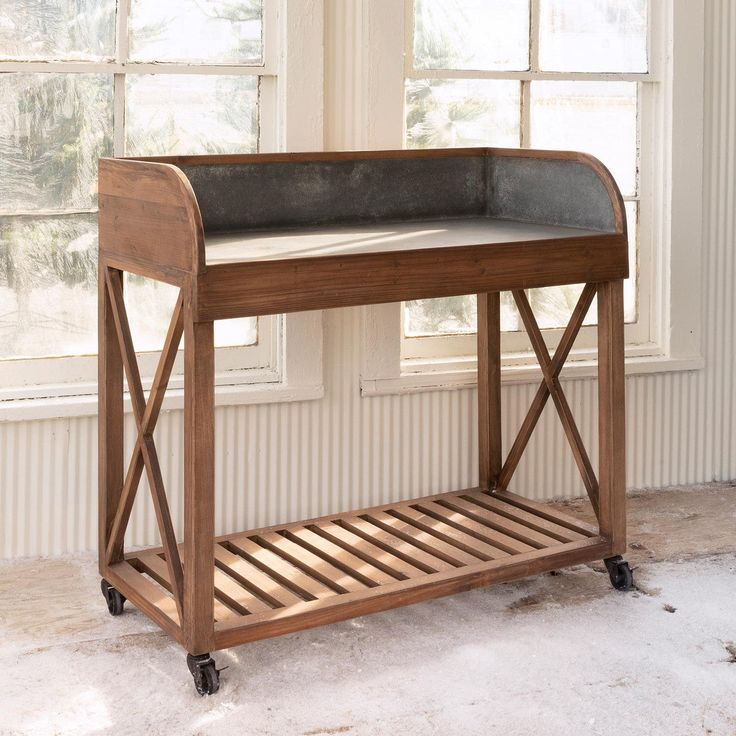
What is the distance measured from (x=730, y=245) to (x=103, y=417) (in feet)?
7.45

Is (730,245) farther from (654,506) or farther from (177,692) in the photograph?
(177,692)

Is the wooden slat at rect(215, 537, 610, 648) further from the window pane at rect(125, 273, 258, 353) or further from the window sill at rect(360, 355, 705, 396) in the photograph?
the window pane at rect(125, 273, 258, 353)

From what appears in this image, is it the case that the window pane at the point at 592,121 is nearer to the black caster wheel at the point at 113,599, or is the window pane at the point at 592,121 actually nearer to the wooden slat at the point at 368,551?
the wooden slat at the point at 368,551

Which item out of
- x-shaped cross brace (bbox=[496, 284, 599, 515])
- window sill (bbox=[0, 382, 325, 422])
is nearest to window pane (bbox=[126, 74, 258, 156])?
window sill (bbox=[0, 382, 325, 422])

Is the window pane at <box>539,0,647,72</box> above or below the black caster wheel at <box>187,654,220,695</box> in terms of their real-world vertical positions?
above

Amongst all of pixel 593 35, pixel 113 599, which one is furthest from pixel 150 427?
pixel 593 35

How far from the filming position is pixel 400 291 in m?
2.71

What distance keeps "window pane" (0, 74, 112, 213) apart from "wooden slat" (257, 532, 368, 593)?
1.07 meters

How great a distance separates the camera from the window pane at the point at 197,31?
3.28 meters

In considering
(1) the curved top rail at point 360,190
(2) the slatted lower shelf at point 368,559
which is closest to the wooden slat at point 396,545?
(2) the slatted lower shelf at point 368,559

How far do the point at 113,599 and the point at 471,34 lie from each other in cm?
204

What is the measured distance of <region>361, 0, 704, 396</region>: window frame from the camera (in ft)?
12.4

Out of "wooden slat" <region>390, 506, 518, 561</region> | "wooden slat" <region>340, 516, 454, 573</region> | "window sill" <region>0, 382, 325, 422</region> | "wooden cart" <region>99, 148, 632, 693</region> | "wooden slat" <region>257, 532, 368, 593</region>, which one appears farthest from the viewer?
"window sill" <region>0, 382, 325, 422</region>

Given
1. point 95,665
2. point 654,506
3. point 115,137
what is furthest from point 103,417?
point 654,506
